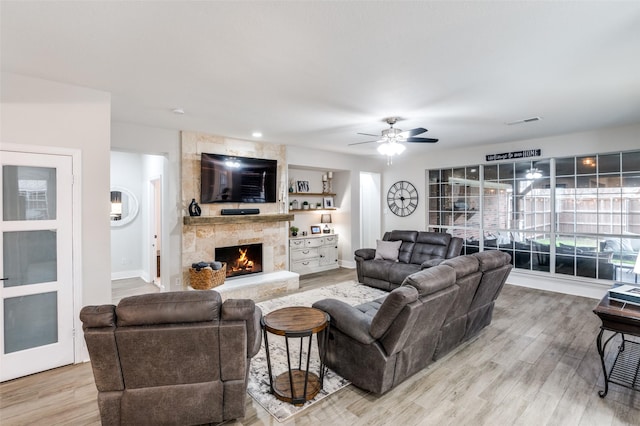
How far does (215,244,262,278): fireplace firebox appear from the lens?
213 inches

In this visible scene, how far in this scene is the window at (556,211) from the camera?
194 inches

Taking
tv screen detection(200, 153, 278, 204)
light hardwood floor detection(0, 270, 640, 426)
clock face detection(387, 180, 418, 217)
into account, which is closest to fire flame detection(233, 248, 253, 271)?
tv screen detection(200, 153, 278, 204)

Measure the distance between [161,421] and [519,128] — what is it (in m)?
5.71

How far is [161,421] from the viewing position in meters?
2.02

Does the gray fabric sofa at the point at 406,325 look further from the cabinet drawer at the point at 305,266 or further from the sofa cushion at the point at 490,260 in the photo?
the cabinet drawer at the point at 305,266

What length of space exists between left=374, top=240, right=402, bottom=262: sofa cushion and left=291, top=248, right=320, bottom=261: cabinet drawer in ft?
5.08

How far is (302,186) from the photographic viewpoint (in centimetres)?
710

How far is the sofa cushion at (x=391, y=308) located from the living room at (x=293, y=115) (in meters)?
1.87

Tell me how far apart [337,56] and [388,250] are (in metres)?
4.12

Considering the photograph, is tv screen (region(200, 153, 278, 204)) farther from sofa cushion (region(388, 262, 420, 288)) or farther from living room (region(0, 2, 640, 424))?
sofa cushion (region(388, 262, 420, 288))

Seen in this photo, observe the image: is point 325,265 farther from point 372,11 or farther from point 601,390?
point 372,11

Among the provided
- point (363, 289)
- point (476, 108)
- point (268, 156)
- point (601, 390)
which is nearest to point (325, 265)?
point (363, 289)

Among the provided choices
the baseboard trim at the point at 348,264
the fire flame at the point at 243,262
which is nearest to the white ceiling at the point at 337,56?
the fire flame at the point at 243,262

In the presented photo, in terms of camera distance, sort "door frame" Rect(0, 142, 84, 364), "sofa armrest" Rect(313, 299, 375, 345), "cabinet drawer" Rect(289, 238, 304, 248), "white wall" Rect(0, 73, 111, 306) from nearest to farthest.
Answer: "sofa armrest" Rect(313, 299, 375, 345) → "white wall" Rect(0, 73, 111, 306) → "door frame" Rect(0, 142, 84, 364) → "cabinet drawer" Rect(289, 238, 304, 248)
